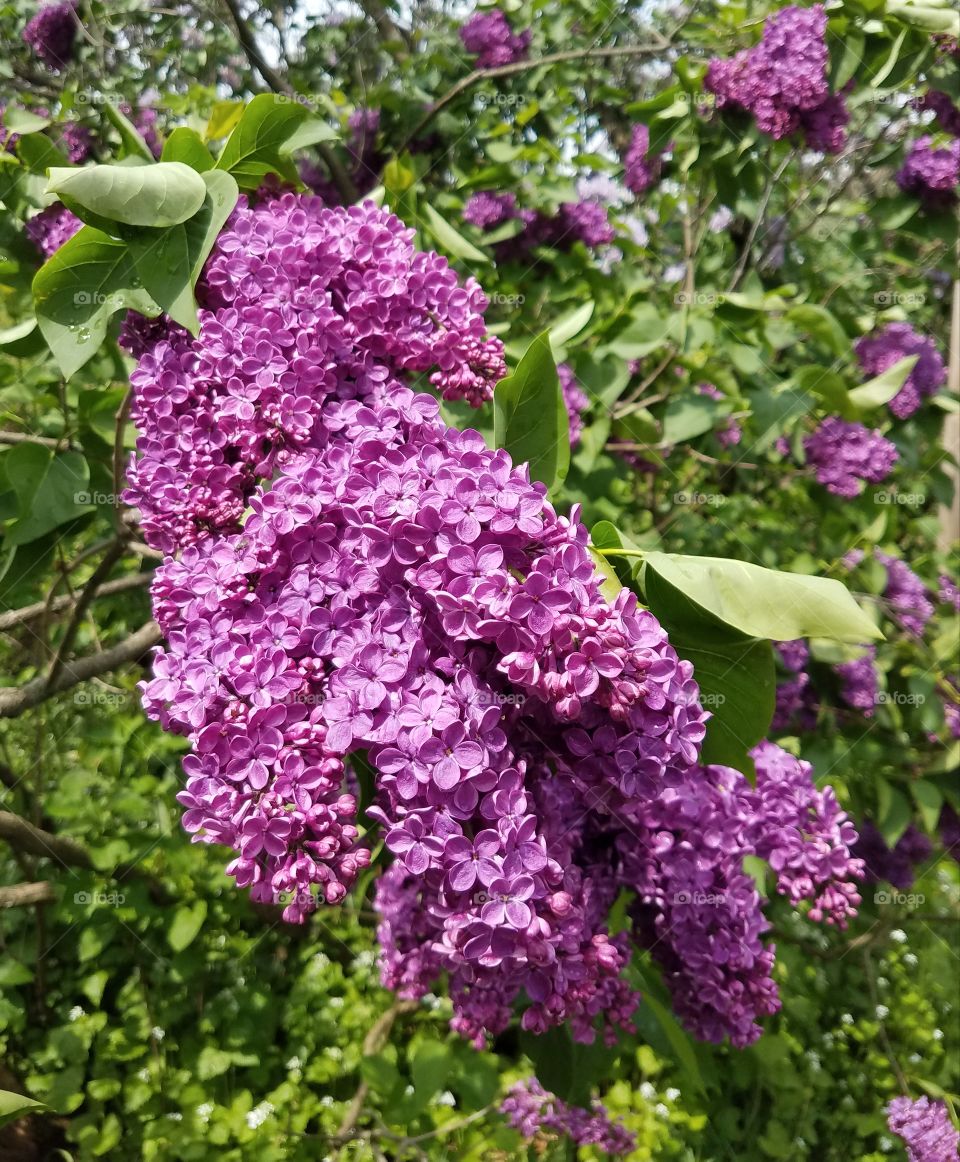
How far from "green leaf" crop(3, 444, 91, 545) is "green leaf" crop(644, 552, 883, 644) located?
1383mm

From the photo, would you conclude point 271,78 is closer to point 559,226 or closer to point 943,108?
point 559,226

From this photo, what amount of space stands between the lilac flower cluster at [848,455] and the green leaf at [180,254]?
97.7 inches

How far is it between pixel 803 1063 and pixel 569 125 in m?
3.73

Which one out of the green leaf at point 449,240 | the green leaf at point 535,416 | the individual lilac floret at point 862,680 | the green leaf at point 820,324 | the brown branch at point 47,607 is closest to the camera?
the green leaf at point 535,416

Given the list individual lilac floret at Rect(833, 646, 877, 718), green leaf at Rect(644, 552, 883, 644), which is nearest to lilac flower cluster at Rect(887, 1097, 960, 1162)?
individual lilac floret at Rect(833, 646, 877, 718)

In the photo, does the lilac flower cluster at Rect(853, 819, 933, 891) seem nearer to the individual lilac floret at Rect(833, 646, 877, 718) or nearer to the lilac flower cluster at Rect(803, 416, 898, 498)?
the individual lilac floret at Rect(833, 646, 877, 718)

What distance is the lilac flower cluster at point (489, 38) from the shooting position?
11.7ft

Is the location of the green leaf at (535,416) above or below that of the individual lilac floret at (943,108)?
below

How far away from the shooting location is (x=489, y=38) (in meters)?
3.58

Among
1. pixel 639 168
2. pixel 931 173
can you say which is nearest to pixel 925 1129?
pixel 931 173

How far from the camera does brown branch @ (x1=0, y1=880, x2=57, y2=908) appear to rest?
2246 millimetres

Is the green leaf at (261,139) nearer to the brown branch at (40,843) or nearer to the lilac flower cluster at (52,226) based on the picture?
the lilac flower cluster at (52,226)

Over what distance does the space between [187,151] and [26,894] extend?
197 centimetres

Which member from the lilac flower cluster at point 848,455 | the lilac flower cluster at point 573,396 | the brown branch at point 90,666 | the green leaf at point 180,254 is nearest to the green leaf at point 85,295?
the green leaf at point 180,254
